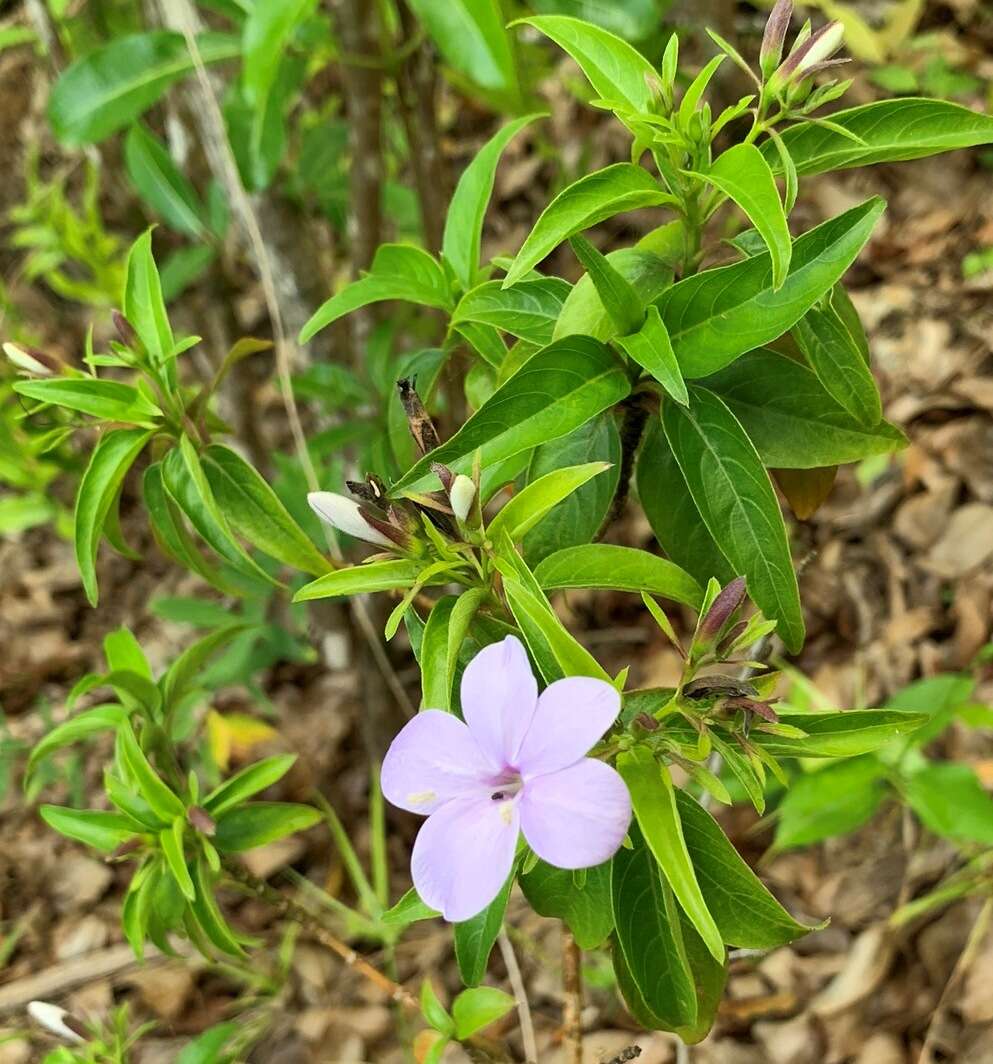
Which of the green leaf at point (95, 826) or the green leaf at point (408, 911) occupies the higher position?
the green leaf at point (408, 911)

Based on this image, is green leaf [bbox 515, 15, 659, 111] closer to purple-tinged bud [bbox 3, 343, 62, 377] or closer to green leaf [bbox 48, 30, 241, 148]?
purple-tinged bud [bbox 3, 343, 62, 377]

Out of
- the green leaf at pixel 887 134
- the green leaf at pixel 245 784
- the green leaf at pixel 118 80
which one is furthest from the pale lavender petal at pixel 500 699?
the green leaf at pixel 118 80

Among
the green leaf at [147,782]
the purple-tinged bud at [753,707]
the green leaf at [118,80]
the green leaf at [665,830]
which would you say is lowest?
the green leaf at [147,782]

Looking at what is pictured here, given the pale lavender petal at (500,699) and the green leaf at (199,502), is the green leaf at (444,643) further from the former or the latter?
the green leaf at (199,502)

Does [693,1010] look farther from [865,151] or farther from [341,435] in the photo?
[341,435]

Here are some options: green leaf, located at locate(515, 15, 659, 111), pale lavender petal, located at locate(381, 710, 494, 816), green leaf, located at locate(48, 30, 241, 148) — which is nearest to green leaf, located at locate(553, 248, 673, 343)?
green leaf, located at locate(515, 15, 659, 111)

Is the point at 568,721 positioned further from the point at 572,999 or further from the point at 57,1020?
the point at 57,1020
